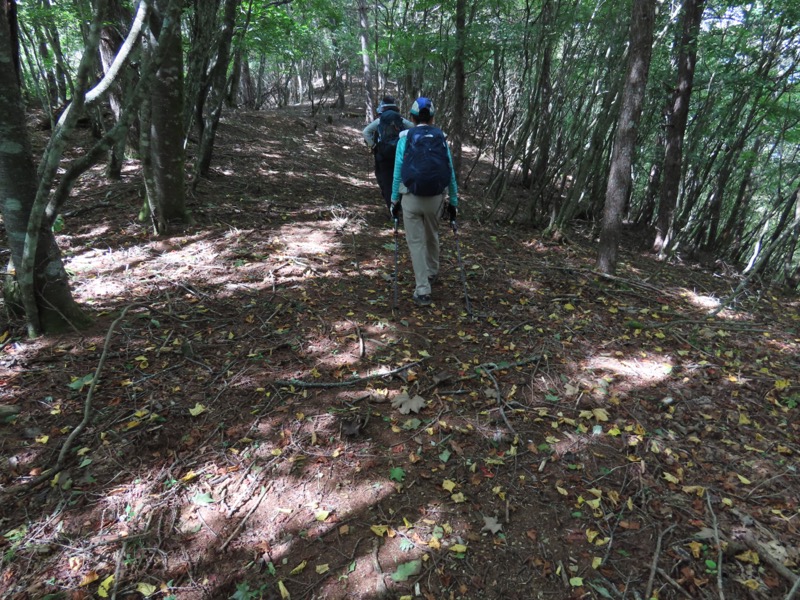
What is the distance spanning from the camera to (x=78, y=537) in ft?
7.60

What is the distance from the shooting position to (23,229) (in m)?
3.31

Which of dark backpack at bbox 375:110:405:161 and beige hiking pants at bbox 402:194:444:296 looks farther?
dark backpack at bbox 375:110:405:161

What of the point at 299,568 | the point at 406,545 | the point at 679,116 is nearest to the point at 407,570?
the point at 406,545

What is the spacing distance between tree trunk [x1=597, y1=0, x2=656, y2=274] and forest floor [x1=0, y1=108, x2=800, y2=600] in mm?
1288

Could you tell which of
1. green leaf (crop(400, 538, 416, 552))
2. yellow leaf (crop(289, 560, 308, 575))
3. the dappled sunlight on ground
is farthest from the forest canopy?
green leaf (crop(400, 538, 416, 552))

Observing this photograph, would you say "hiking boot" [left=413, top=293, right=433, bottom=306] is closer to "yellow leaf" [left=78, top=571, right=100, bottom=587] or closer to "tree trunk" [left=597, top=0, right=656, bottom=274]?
"tree trunk" [left=597, top=0, right=656, bottom=274]

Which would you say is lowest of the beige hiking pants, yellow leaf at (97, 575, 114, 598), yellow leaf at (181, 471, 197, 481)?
yellow leaf at (97, 575, 114, 598)

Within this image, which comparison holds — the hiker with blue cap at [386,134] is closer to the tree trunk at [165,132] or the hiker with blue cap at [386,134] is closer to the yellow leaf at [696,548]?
the tree trunk at [165,132]

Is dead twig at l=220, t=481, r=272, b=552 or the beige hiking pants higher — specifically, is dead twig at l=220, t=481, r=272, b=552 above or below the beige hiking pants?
below

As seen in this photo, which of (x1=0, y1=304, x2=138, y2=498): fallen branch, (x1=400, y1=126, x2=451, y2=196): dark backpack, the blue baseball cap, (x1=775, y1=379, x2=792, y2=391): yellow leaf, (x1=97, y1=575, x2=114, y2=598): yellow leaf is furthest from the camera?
the blue baseball cap

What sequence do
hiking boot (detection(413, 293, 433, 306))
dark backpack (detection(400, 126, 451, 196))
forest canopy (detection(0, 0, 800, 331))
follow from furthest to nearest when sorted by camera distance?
hiking boot (detection(413, 293, 433, 306)) < dark backpack (detection(400, 126, 451, 196)) < forest canopy (detection(0, 0, 800, 331))

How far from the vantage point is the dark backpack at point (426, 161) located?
457cm

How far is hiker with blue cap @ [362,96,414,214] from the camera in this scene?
22.5 ft

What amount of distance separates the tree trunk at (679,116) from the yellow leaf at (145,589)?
37.7 feet
